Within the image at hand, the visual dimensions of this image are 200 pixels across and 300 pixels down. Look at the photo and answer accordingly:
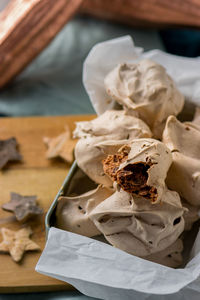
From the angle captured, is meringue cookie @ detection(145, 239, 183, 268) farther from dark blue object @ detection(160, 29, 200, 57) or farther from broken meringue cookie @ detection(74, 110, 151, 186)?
dark blue object @ detection(160, 29, 200, 57)

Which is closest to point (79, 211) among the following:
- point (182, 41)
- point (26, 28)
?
point (26, 28)

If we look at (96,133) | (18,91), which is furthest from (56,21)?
(96,133)

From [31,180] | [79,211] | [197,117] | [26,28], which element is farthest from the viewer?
[26,28]

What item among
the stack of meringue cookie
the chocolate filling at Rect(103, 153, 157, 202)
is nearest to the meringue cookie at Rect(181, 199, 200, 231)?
the stack of meringue cookie

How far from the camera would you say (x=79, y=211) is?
664mm

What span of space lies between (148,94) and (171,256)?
26cm

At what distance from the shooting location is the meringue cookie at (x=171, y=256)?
0.62 metres

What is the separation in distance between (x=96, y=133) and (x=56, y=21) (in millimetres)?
531

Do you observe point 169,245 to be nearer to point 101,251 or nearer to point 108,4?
point 101,251

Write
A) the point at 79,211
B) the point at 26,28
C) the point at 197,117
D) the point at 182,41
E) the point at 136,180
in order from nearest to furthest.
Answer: the point at 136,180, the point at 79,211, the point at 197,117, the point at 26,28, the point at 182,41

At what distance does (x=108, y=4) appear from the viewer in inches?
51.4

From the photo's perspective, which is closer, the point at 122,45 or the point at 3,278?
the point at 3,278

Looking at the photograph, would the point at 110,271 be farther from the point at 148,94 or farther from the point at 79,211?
the point at 148,94

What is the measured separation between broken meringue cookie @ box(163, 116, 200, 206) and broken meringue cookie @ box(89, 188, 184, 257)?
0.14 ft
